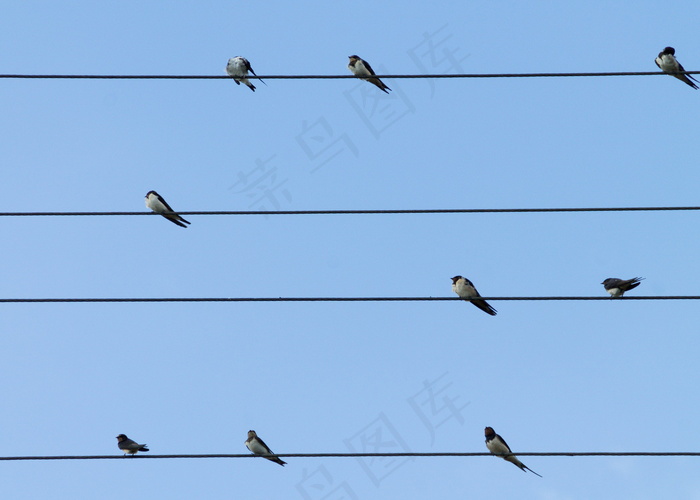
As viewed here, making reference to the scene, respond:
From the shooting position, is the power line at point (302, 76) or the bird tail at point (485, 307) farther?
the bird tail at point (485, 307)

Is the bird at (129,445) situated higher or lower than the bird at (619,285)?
A: higher

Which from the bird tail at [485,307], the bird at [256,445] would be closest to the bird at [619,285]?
the bird tail at [485,307]

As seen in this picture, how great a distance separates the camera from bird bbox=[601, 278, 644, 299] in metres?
15.1

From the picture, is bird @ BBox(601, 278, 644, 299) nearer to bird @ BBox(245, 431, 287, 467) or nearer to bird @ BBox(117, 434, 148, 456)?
bird @ BBox(245, 431, 287, 467)

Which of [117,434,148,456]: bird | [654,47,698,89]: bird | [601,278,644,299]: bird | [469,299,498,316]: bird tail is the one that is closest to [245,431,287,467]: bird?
[117,434,148,456]: bird

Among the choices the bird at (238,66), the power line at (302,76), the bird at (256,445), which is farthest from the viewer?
the bird at (238,66)

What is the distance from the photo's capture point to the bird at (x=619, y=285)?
49.6ft

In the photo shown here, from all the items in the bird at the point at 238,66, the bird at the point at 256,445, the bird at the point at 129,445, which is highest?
the bird at the point at 238,66

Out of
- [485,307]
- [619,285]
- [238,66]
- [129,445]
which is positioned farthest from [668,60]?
[129,445]

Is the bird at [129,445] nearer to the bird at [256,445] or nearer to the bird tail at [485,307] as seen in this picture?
the bird at [256,445]

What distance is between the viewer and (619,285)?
15.3 meters

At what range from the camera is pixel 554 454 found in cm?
929

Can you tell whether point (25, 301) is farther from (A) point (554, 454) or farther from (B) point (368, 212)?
(A) point (554, 454)

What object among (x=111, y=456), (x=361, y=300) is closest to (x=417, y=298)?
(x=361, y=300)
